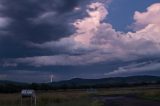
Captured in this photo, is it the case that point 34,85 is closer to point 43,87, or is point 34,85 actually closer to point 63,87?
point 43,87

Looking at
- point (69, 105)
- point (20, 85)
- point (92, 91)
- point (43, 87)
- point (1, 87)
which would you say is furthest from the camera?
point (43, 87)

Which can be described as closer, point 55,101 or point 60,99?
point 55,101

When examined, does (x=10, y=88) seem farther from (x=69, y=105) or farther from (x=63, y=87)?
(x=69, y=105)

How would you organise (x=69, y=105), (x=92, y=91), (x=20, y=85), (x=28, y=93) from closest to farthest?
(x=28, y=93), (x=69, y=105), (x=92, y=91), (x=20, y=85)

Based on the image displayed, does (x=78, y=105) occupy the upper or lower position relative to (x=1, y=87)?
lower

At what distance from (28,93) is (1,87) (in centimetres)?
9601

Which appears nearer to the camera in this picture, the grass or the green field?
the grass

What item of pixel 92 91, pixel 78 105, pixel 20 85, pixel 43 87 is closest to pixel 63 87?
pixel 43 87

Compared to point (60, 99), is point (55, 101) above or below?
below

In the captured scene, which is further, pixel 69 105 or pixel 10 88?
pixel 10 88

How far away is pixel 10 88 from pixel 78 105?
9028 cm

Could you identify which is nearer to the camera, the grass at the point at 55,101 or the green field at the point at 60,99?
the grass at the point at 55,101

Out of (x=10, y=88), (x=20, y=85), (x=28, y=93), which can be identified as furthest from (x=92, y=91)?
(x=28, y=93)

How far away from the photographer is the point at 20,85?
143 meters
